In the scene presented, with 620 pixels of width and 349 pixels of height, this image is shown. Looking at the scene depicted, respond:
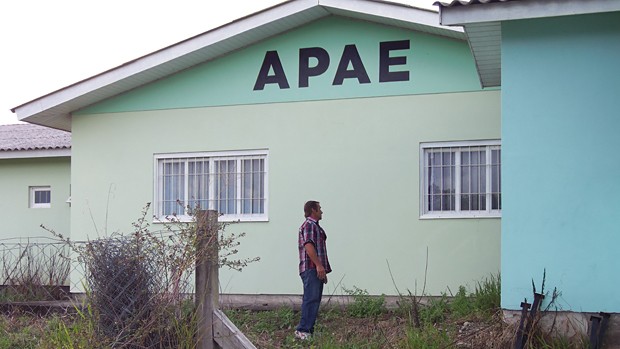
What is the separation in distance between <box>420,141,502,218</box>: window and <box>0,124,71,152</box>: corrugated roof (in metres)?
7.14

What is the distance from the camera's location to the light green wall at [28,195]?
15.8m

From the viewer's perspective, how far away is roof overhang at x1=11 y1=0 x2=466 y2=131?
1090cm

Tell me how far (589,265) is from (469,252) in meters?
3.28

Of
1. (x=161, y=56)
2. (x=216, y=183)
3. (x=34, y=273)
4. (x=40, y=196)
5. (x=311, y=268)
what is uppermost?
(x=161, y=56)

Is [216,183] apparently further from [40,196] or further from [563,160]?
[563,160]

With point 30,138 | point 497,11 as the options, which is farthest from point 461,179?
point 30,138

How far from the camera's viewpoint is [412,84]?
1141cm

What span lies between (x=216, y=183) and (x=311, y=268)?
3576 millimetres

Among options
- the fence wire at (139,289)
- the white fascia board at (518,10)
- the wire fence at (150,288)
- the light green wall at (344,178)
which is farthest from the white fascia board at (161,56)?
the fence wire at (139,289)

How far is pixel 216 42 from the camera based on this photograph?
11.6 m

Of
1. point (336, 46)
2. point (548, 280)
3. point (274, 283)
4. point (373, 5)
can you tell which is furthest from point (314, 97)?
point (548, 280)

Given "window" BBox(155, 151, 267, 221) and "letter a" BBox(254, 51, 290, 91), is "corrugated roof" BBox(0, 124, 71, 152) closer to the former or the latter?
"window" BBox(155, 151, 267, 221)

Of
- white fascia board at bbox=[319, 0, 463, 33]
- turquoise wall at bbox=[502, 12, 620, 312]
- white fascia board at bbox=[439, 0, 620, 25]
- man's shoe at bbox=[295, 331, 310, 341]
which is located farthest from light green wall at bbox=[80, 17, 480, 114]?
man's shoe at bbox=[295, 331, 310, 341]

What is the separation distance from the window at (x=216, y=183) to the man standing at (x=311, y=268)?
110 inches
